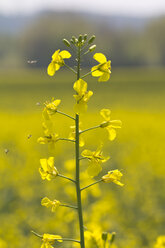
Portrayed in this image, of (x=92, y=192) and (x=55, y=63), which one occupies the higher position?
(x=55, y=63)

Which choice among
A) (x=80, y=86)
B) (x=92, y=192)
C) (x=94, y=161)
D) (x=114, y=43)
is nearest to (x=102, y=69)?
(x=80, y=86)

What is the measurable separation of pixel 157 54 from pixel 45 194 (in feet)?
250

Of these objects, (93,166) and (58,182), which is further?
(58,182)

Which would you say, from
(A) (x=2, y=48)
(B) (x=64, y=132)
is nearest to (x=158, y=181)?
(B) (x=64, y=132)

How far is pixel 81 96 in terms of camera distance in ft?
5.98

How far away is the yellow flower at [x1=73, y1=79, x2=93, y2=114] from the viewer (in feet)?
5.77

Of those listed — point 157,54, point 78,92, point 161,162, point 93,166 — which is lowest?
point 161,162

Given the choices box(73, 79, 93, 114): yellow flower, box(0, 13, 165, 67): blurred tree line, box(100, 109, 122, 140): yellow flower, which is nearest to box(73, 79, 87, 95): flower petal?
box(73, 79, 93, 114): yellow flower

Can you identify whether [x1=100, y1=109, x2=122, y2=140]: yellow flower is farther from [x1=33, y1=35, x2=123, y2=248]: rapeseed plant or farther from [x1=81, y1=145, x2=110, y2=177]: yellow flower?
[x1=81, y1=145, x2=110, y2=177]: yellow flower

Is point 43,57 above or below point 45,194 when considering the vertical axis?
above

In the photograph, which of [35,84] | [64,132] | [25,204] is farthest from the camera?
[35,84]

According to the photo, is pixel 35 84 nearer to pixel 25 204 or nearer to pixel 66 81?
pixel 66 81

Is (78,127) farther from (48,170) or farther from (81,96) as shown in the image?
(48,170)

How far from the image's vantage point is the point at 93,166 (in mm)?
1843
